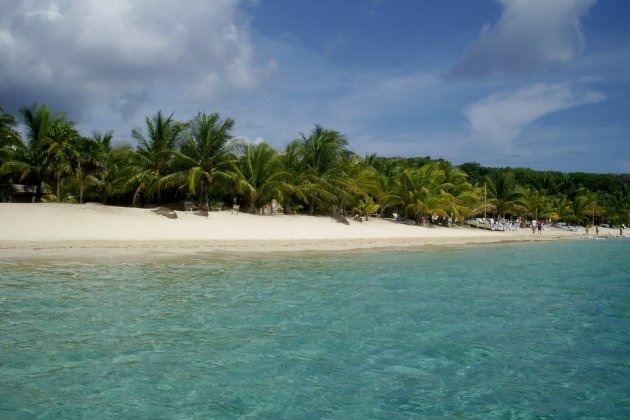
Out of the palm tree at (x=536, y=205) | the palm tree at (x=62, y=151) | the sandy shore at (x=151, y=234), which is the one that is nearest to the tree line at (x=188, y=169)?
the palm tree at (x=62, y=151)

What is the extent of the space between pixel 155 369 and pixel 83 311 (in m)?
3.05

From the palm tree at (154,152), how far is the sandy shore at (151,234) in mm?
3631

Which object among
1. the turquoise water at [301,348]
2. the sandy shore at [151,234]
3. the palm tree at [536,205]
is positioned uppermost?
the palm tree at [536,205]

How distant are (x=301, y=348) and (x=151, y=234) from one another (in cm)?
1518

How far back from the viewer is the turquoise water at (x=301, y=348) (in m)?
4.29

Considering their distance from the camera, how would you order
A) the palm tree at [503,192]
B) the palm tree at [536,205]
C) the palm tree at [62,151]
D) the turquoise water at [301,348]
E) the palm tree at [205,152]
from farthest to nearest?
the palm tree at [536,205] → the palm tree at [503,192] → the palm tree at [205,152] → the palm tree at [62,151] → the turquoise water at [301,348]

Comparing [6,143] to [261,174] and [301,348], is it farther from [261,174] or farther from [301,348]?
[301,348]

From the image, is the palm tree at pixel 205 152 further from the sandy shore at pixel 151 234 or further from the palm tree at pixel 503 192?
the palm tree at pixel 503 192

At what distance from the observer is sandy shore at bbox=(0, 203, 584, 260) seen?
15.5 m

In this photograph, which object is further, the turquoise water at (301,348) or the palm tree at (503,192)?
the palm tree at (503,192)

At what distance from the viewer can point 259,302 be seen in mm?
8656

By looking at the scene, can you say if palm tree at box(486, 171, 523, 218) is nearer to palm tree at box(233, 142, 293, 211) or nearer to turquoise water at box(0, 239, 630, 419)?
palm tree at box(233, 142, 293, 211)

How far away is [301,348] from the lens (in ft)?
19.5

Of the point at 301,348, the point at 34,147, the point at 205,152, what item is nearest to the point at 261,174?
the point at 205,152
